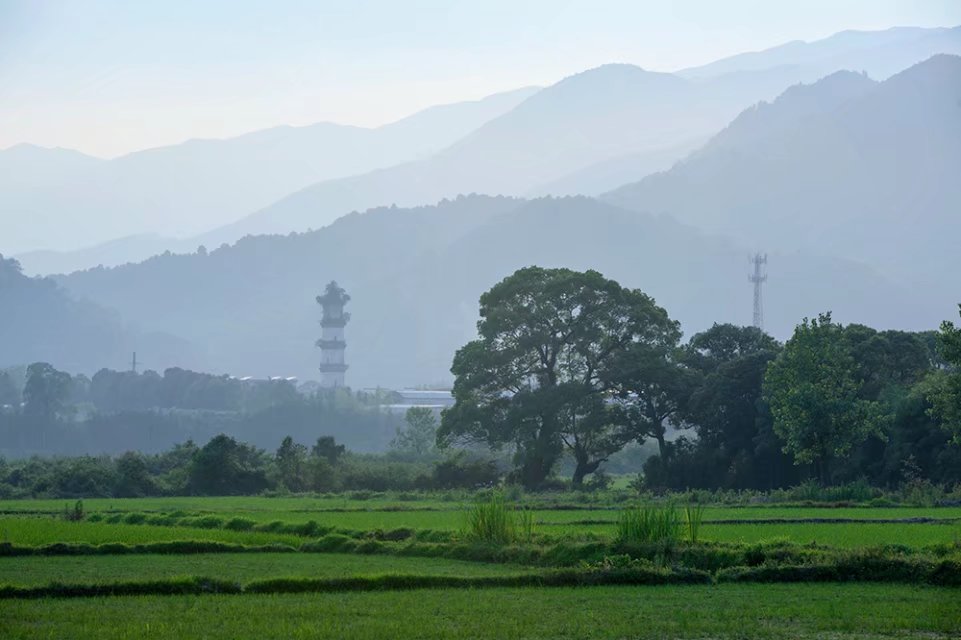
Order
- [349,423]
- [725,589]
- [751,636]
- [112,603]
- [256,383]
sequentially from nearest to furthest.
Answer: [751,636]
[112,603]
[725,589]
[349,423]
[256,383]

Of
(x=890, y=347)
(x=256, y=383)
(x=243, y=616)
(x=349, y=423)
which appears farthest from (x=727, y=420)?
(x=256, y=383)

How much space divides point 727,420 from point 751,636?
128 ft

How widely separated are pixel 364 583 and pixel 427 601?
2340 millimetres

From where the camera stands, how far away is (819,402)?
46.4m

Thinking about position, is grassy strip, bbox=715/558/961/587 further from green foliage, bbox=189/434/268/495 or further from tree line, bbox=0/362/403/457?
tree line, bbox=0/362/403/457

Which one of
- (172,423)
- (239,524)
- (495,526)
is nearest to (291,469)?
(239,524)

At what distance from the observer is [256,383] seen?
162m

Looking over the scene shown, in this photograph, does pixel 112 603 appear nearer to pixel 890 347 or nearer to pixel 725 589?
pixel 725 589

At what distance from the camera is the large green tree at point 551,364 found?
59.2 meters

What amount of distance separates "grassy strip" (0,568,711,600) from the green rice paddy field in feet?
0.48

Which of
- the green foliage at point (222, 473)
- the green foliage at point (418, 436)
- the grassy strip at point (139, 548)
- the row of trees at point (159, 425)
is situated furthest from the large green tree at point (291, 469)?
the row of trees at point (159, 425)

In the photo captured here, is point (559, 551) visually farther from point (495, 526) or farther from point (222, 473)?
point (222, 473)

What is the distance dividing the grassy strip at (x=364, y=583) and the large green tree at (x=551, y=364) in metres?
36.0

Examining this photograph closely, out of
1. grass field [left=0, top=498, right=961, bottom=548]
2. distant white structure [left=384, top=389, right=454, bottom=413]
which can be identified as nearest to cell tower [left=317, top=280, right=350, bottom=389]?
distant white structure [left=384, top=389, right=454, bottom=413]
